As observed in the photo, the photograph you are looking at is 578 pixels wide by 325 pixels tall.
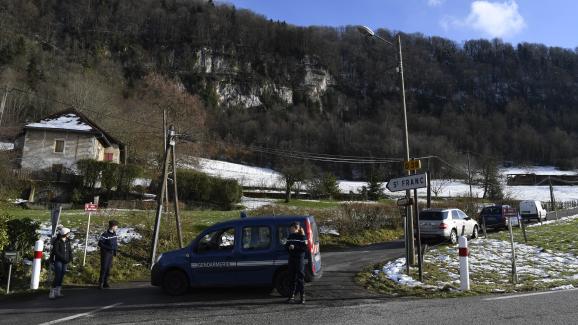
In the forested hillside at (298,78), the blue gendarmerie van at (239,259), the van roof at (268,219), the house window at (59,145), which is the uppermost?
the forested hillside at (298,78)

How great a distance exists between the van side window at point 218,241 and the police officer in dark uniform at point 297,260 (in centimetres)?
189

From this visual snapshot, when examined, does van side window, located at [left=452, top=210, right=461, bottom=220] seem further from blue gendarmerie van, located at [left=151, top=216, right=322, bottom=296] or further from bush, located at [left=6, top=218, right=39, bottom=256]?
bush, located at [left=6, top=218, right=39, bottom=256]

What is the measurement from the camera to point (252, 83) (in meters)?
168

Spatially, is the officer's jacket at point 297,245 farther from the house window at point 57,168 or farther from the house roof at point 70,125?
the house roof at point 70,125

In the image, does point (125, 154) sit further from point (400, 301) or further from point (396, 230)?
point (400, 301)

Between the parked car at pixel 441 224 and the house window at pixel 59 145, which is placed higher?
the house window at pixel 59 145

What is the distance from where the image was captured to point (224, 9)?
19238 cm

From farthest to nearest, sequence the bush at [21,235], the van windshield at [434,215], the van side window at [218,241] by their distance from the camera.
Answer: the van windshield at [434,215]
the bush at [21,235]
the van side window at [218,241]

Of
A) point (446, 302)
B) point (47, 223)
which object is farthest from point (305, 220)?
point (47, 223)

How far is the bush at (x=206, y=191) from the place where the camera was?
35625mm

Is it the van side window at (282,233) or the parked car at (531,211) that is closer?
the van side window at (282,233)

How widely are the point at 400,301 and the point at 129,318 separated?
514 centimetres

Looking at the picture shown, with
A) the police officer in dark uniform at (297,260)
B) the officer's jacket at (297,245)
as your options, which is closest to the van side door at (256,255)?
the police officer in dark uniform at (297,260)

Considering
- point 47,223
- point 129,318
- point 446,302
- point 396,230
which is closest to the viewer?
point 129,318
